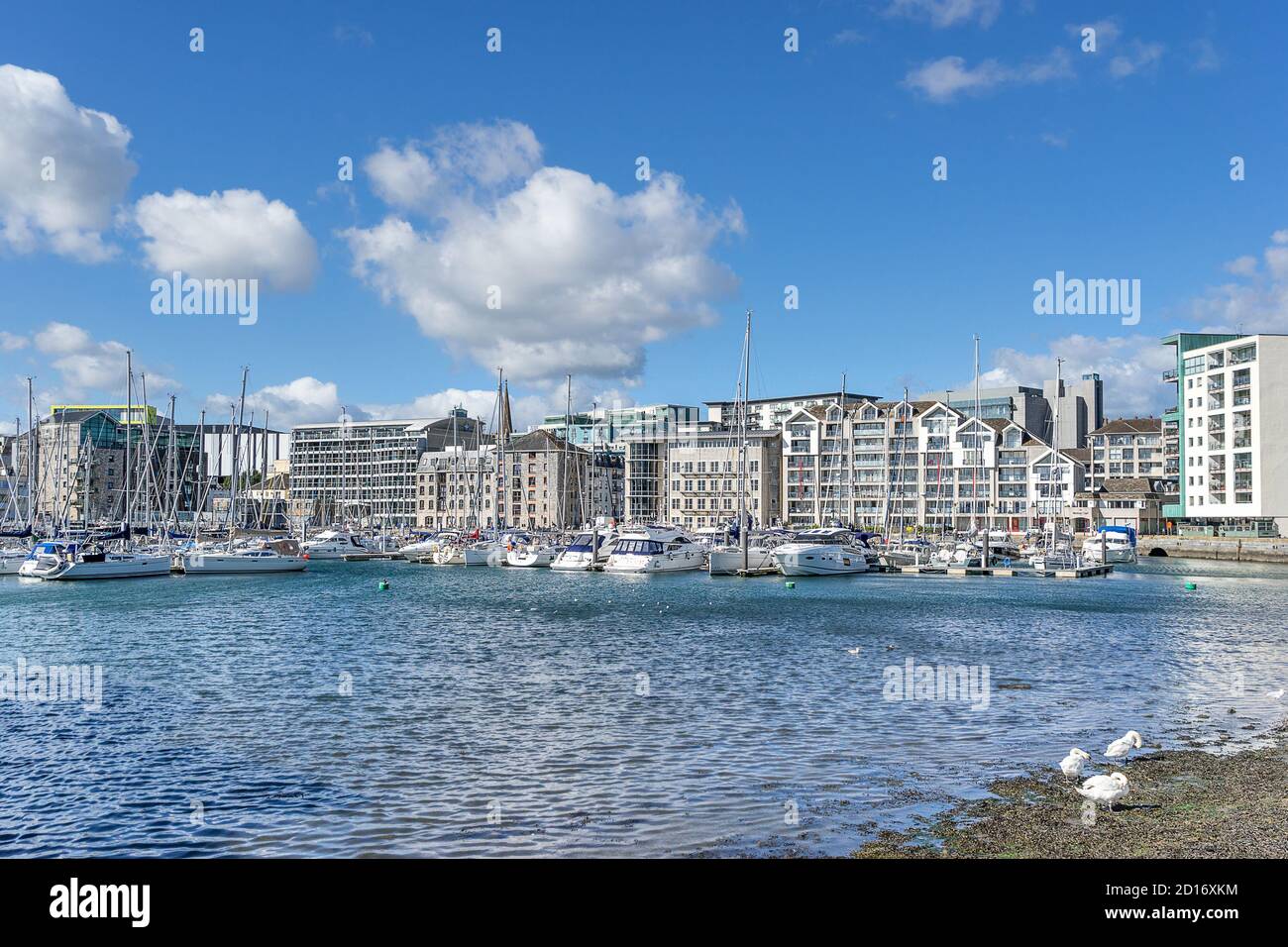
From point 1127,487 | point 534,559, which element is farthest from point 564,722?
point 1127,487

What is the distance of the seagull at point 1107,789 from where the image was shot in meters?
18.0

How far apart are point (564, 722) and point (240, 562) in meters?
86.3

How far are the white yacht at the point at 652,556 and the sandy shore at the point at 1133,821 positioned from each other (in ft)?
263

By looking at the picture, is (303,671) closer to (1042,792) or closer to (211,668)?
(211,668)

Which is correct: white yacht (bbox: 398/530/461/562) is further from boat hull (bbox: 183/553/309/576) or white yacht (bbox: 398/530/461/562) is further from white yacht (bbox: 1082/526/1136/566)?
white yacht (bbox: 1082/526/1136/566)

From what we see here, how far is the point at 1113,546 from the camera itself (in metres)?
138

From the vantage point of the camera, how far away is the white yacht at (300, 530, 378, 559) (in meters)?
149

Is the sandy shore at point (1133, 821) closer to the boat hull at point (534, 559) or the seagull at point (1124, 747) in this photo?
the seagull at point (1124, 747)

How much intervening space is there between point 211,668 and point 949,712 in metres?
26.7

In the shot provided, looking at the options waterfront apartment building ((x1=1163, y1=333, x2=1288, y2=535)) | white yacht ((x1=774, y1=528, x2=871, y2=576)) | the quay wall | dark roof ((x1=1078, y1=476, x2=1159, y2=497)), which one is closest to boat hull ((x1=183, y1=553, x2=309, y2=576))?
white yacht ((x1=774, y1=528, x2=871, y2=576))

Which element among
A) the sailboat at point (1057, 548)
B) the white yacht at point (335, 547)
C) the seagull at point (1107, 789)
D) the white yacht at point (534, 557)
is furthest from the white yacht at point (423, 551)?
the seagull at point (1107, 789)

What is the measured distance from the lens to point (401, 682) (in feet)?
116

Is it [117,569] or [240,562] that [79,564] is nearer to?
[117,569]
